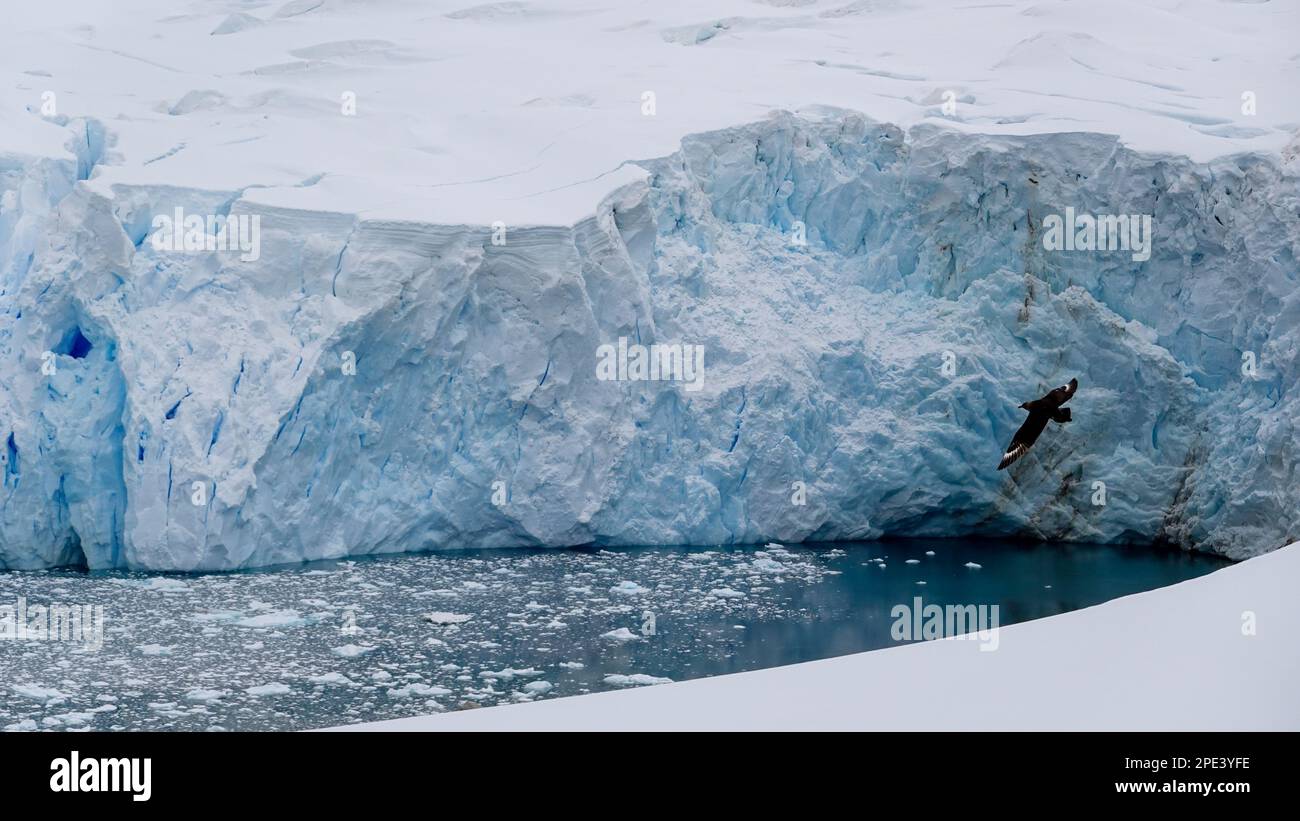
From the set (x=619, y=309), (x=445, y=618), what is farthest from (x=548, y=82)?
(x=445, y=618)

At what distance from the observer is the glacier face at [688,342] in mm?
8859

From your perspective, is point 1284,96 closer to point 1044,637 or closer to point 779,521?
point 779,521

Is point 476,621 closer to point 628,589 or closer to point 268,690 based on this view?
point 628,589

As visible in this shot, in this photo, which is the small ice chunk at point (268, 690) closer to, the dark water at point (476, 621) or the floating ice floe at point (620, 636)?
the dark water at point (476, 621)

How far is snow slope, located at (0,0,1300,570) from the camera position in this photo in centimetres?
891

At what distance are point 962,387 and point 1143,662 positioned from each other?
7185 millimetres

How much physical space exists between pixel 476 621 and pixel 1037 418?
185 inches

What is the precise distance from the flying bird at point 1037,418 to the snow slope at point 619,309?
0.46m

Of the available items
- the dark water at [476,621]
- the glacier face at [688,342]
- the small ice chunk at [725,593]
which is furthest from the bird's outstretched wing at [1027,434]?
the small ice chunk at [725,593]

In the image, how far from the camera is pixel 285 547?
9.05 meters

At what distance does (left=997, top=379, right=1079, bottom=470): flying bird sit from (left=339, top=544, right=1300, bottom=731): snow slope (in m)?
5.87

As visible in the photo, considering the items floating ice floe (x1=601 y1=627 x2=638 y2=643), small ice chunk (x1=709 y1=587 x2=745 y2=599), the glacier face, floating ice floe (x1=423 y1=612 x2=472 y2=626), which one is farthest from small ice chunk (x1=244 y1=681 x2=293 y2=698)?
small ice chunk (x1=709 y1=587 x2=745 y2=599)

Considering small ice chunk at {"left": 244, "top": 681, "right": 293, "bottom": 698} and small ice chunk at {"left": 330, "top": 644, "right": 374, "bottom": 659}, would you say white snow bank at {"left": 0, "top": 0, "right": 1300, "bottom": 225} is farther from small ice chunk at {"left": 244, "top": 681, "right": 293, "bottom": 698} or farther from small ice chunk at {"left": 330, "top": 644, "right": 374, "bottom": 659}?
small ice chunk at {"left": 244, "top": 681, "right": 293, "bottom": 698}
